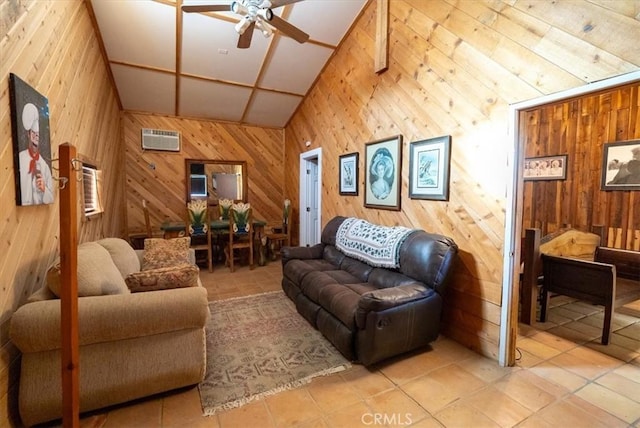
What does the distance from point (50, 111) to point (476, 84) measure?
3.41m

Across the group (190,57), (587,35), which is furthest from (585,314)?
(190,57)

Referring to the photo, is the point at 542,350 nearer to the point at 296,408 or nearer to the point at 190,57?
the point at 296,408

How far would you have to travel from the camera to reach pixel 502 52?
7.09ft

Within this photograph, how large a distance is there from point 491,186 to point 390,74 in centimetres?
179

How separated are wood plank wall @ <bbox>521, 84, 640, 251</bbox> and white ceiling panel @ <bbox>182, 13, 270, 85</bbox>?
390 centimetres

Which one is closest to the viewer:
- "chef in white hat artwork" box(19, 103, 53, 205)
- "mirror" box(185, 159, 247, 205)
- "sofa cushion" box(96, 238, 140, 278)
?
"chef in white hat artwork" box(19, 103, 53, 205)

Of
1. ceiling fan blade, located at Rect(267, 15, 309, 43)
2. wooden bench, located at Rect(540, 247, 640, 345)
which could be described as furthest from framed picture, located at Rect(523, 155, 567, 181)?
ceiling fan blade, located at Rect(267, 15, 309, 43)

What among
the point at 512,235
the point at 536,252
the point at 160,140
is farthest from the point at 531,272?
the point at 160,140

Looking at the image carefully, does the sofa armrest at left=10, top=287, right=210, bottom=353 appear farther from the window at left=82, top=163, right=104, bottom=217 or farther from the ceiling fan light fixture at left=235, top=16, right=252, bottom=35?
the ceiling fan light fixture at left=235, top=16, right=252, bottom=35

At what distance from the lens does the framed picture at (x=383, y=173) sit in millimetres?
3230

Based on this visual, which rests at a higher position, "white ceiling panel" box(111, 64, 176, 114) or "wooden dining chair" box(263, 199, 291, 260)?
"white ceiling panel" box(111, 64, 176, 114)

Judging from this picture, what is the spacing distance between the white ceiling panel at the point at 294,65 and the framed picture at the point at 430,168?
7.87ft

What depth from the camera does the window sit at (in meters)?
3.19

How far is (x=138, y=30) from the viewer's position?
357 centimetres
